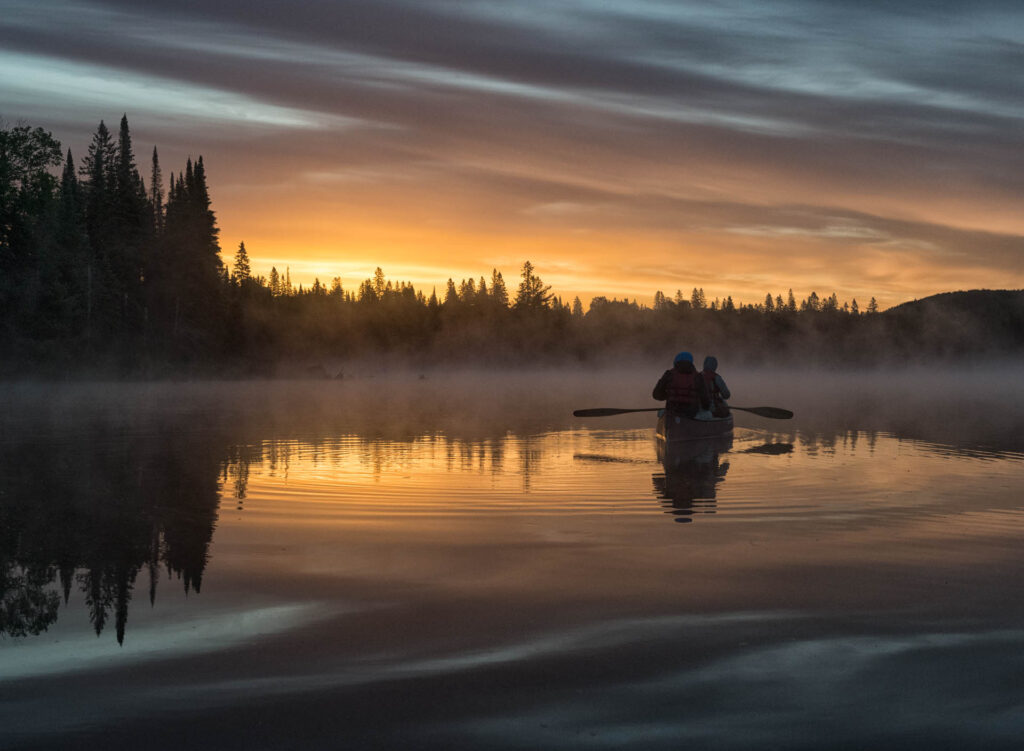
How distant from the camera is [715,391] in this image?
2917 centimetres

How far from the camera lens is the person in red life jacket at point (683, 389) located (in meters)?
27.3

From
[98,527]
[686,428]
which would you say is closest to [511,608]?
[98,527]

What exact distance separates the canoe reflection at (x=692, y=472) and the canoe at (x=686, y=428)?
158 mm

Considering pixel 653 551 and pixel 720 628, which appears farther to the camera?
pixel 653 551

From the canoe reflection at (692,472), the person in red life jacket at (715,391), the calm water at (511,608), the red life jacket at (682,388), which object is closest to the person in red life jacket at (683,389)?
the red life jacket at (682,388)

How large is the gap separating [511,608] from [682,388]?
18.9m

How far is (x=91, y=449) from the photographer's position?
2622 cm

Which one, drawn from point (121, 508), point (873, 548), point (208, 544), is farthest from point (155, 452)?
point (873, 548)

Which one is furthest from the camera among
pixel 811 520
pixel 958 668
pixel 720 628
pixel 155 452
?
pixel 155 452

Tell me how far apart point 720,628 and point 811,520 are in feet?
21.5

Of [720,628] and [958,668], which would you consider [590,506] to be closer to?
[720,628]

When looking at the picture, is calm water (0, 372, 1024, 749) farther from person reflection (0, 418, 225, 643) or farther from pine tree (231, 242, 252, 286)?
pine tree (231, 242, 252, 286)

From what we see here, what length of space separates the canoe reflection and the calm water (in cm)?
20

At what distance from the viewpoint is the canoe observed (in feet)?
88.5
